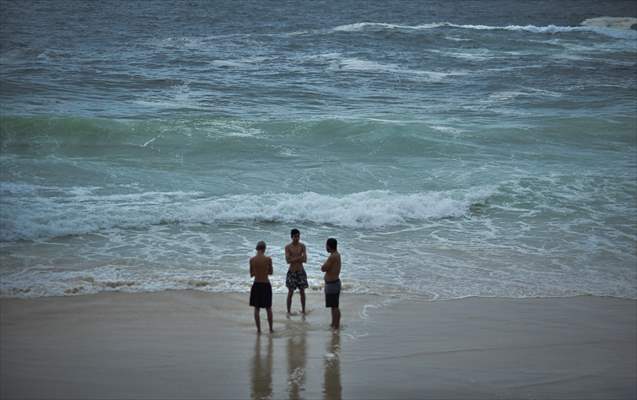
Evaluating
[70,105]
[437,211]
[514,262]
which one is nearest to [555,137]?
[437,211]

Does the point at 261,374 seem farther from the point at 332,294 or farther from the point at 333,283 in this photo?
the point at 333,283

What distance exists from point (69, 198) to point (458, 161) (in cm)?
918

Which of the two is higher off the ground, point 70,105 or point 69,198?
point 70,105

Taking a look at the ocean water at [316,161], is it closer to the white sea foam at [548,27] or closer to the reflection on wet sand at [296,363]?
the reflection on wet sand at [296,363]

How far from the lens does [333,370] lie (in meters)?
7.66

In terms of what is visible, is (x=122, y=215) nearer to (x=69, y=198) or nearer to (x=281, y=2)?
(x=69, y=198)

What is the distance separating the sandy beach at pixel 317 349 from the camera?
7.25 metres

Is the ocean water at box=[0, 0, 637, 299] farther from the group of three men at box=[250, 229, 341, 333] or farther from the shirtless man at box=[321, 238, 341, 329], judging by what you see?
the shirtless man at box=[321, 238, 341, 329]

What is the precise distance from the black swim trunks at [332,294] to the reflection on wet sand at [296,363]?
46cm

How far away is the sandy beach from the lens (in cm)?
725

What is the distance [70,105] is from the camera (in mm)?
22797

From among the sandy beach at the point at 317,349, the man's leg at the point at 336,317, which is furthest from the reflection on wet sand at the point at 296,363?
the man's leg at the point at 336,317

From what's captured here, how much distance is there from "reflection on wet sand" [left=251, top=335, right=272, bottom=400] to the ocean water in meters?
2.29

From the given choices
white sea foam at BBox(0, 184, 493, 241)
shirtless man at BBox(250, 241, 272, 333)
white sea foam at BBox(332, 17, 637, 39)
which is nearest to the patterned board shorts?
shirtless man at BBox(250, 241, 272, 333)
